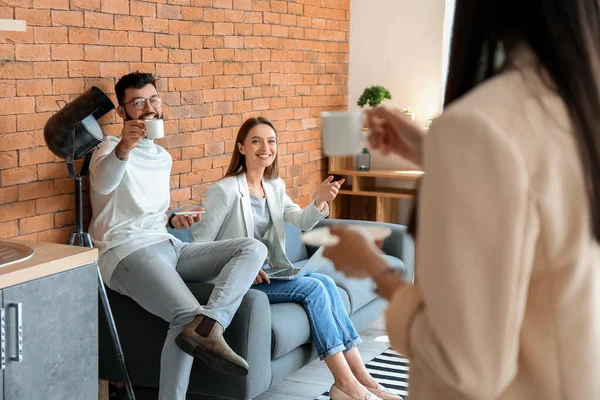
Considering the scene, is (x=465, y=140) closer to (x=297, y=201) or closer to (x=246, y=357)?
(x=246, y=357)

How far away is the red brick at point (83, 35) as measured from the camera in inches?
141

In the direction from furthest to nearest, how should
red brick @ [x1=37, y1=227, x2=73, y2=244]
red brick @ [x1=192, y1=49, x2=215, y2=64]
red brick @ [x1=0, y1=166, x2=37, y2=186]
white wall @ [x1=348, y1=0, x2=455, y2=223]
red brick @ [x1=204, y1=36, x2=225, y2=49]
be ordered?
white wall @ [x1=348, y1=0, x2=455, y2=223] → red brick @ [x1=204, y1=36, x2=225, y2=49] → red brick @ [x1=192, y1=49, x2=215, y2=64] → red brick @ [x1=37, y1=227, x2=73, y2=244] → red brick @ [x1=0, y1=166, x2=37, y2=186]

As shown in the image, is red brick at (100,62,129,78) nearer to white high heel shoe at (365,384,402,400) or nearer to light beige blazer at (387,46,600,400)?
white high heel shoe at (365,384,402,400)

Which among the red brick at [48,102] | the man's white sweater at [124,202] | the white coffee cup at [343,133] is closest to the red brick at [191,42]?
the man's white sweater at [124,202]

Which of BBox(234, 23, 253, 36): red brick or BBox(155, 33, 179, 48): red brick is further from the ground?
BBox(234, 23, 253, 36): red brick

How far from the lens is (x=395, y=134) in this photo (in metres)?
1.45

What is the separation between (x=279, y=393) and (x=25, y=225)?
54.0 inches

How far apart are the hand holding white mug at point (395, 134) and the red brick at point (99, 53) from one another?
2.47m

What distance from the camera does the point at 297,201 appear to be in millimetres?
5559

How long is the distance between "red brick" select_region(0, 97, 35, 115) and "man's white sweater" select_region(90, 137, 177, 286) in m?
0.33

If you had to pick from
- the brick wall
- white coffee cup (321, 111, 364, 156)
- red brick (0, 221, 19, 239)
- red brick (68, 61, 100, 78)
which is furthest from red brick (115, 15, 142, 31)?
white coffee cup (321, 111, 364, 156)

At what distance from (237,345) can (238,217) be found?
796 millimetres

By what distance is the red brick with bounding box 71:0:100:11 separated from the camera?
3.57 m

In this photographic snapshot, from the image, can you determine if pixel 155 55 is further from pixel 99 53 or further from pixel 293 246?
pixel 293 246
